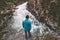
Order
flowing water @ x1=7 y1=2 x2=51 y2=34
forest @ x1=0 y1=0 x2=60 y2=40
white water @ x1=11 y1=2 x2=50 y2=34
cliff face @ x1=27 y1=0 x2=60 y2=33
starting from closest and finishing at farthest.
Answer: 1. forest @ x1=0 y1=0 x2=60 y2=40
2. cliff face @ x1=27 y1=0 x2=60 y2=33
3. flowing water @ x1=7 y1=2 x2=51 y2=34
4. white water @ x1=11 y1=2 x2=50 y2=34

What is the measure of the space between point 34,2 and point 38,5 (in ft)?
3.94

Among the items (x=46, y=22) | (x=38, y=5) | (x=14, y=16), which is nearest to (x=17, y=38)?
(x=46, y=22)

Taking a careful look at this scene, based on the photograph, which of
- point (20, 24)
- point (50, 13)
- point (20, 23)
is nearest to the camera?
point (50, 13)

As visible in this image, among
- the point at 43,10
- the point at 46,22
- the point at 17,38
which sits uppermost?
the point at 43,10

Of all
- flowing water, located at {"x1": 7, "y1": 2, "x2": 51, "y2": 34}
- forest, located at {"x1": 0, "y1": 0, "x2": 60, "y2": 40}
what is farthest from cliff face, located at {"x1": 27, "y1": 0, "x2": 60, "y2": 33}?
flowing water, located at {"x1": 7, "y1": 2, "x2": 51, "y2": 34}

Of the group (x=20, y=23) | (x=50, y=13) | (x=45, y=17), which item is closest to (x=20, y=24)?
(x=20, y=23)

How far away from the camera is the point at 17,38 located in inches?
516

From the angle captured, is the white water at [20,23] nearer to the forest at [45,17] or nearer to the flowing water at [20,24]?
the flowing water at [20,24]

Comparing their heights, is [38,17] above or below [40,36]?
above

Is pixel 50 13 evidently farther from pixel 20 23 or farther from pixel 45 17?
pixel 20 23

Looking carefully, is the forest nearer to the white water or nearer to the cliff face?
the cliff face

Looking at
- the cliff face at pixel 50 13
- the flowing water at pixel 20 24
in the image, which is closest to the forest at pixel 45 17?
the cliff face at pixel 50 13

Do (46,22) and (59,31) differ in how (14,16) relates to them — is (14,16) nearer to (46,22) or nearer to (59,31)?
(46,22)

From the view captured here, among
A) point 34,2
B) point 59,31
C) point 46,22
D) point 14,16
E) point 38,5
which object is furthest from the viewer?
point 14,16
